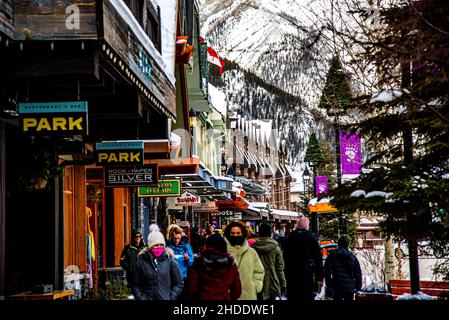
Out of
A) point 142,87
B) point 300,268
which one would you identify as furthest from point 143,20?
point 300,268

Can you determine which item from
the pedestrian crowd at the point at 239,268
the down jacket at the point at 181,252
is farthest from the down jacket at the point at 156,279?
the down jacket at the point at 181,252

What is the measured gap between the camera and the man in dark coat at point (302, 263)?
1306cm

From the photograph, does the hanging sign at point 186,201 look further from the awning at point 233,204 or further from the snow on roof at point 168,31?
the awning at point 233,204

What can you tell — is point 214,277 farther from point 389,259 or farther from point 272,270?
point 389,259

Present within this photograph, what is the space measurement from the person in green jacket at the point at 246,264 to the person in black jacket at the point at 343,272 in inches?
102

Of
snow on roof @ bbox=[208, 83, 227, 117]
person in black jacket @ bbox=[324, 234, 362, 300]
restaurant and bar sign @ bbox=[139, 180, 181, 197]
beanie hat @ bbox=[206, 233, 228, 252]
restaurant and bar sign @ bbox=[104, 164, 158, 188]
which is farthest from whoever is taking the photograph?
snow on roof @ bbox=[208, 83, 227, 117]

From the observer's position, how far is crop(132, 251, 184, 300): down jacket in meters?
10.1

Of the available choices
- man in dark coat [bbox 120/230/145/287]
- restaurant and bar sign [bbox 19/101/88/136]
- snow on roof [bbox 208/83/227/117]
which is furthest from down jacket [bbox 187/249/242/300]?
snow on roof [bbox 208/83/227/117]

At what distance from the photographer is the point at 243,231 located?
1164 centimetres

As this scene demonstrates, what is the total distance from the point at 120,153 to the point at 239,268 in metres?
5.85

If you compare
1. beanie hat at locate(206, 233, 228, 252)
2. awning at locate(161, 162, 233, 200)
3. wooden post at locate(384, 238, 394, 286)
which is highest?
awning at locate(161, 162, 233, 200)

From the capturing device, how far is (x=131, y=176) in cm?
1966

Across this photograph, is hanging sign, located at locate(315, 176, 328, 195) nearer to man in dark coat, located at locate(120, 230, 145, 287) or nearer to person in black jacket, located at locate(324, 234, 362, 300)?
man in dark coat, located at locate(120, 230, 145, 287)

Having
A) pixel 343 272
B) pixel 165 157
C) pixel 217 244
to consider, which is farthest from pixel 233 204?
pixel 217 244
